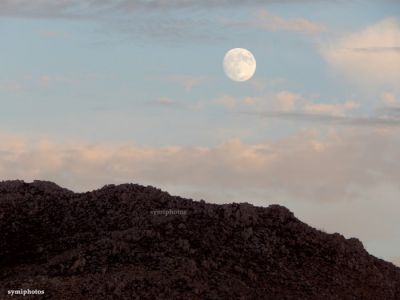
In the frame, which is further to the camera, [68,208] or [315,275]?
[68,208]

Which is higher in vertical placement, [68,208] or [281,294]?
[68,208]

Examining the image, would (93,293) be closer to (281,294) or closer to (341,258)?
(281,294)

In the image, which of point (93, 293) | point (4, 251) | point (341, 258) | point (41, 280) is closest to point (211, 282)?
point (93, 293)

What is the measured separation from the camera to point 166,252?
2280 centimetres

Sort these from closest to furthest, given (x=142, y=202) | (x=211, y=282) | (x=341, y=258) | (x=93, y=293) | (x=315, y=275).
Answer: (x=93, y=293)
(x=211, y=282)
(x=315, y=275)
(x=341, y=258)
(x=142, y=202)

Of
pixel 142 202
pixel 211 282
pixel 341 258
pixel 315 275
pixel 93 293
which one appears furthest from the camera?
pixel 142 202

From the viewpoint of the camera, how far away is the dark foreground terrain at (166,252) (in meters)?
20.5

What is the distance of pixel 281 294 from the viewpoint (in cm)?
2161

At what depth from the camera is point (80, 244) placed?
80.8ft

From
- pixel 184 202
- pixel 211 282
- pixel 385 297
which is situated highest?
pixel 184 202

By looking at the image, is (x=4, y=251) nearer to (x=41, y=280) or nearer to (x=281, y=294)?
(x=41, y=280)

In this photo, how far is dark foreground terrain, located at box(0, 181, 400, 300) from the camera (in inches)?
808

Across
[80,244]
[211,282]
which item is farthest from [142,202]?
[211,282]

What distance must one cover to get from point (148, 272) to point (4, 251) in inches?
313
